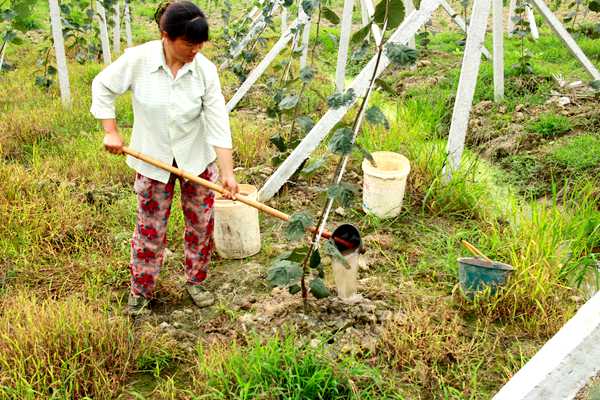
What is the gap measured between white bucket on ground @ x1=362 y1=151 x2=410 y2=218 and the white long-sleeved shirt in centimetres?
112

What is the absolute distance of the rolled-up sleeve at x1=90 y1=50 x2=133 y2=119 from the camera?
2318 millimetres

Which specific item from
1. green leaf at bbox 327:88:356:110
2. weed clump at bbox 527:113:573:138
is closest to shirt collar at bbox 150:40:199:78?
green leaf at bbox 327:88:356:110

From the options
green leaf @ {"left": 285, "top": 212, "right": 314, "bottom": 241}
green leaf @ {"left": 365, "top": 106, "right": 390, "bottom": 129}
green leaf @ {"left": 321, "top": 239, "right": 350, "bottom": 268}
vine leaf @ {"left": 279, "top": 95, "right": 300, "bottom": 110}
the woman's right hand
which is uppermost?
green leaf @ {"left": 365, "top": 106, "right": 390, "bottom": 129}

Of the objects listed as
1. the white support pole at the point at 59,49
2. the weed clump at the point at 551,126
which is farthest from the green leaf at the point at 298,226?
the white support pole at the point at 59,49

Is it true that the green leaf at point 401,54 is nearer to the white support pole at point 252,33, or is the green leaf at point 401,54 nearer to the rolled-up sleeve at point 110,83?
the rolled-up sleeve at point 110,83

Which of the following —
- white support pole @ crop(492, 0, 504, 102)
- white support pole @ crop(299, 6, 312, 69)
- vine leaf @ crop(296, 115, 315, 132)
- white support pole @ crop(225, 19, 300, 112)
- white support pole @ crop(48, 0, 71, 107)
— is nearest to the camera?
vine leaf @ crop(296, 115, 315, 132)

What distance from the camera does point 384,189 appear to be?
10.8 ft

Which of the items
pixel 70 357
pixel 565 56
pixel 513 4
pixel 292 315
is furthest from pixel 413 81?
pixel 70 357

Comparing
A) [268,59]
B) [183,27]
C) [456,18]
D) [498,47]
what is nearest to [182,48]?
[183,27]

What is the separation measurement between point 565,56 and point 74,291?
18.9 feet

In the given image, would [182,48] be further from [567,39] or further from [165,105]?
[567,39]

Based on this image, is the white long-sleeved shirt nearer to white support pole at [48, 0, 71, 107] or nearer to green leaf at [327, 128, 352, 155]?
green leaf at [327, 128, 352, 155]

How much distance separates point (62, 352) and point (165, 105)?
1079 millimetres

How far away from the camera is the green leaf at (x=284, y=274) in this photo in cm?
233
